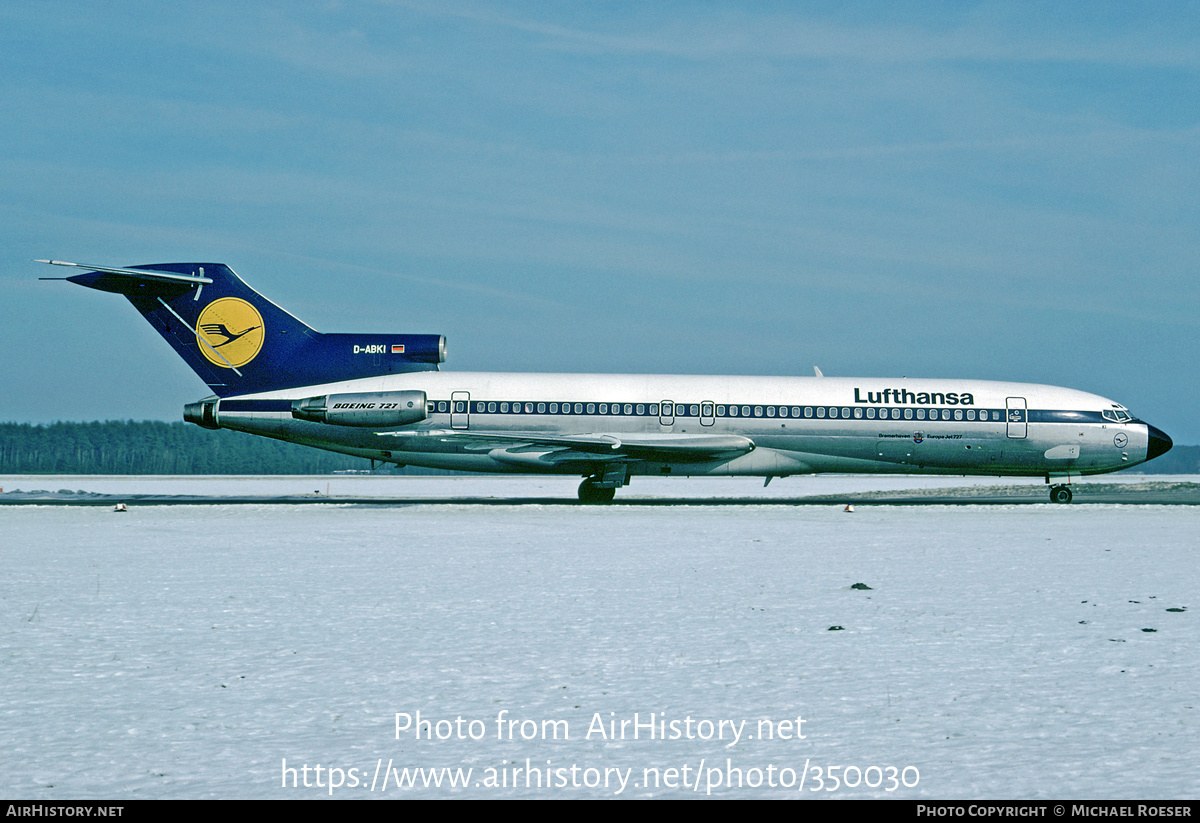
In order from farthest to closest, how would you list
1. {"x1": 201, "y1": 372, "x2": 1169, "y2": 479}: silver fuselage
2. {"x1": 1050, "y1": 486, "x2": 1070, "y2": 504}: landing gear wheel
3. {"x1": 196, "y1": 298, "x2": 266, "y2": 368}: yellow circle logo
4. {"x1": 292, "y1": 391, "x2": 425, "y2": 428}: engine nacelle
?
1. {"x1": 1050, "y1": 486, "x2": 1070, "y2": 504}: landing gear wheel
2. {"x1": 196, "y1": 298, "x2": 266, "y2": 368}: yellow circle logo
3. {"x1": 201, "y1": 372, "x2": 1169, "y2": 479}: silver fuselage
4. {"x1": 292, "y1": 391, "x2": 425, "y2": 428}: engine nacelle

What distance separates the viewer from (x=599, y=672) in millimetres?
7445

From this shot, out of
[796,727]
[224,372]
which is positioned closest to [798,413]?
[224,372]

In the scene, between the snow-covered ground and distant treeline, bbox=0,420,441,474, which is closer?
the snow-covered ground

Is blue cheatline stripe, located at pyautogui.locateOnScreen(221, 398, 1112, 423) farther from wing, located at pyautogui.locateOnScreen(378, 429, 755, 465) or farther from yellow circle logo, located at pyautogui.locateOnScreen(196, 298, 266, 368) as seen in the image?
yellow circle logo, located at pyautogui.locateOnScreen(196, 298, 266, 368)

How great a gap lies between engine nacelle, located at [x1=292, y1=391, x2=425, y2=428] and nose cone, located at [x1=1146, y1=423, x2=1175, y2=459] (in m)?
21.6

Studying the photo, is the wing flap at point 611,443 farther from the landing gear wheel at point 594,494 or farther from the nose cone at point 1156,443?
the nose cone at point 1156,443

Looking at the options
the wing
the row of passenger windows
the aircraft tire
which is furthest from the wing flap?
the aircraft tire

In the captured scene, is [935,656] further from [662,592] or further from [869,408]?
[869,408]

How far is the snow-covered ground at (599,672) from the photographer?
5.23 meters

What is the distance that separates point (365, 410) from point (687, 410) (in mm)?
9058

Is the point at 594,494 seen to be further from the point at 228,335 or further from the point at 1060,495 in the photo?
the point at 1060,495

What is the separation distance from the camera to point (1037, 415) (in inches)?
1194

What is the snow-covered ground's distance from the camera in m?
5.23

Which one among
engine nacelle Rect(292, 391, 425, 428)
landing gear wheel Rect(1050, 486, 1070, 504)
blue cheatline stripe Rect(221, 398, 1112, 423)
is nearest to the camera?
engine nacelle Rect(292, 391, 425, 428)
